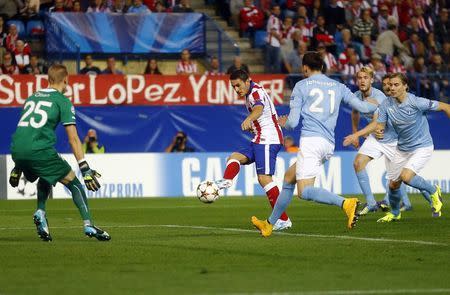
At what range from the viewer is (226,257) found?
1200cm

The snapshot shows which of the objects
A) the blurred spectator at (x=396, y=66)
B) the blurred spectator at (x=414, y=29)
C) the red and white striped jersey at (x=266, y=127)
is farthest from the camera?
the blurred spectator at (x=414, y=29)

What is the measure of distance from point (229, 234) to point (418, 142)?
374cm

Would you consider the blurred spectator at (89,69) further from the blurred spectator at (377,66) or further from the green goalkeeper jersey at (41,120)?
the green goalkeeper jersey at (41,120)

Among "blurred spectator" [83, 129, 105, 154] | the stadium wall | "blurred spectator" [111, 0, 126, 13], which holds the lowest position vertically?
the stadium wall

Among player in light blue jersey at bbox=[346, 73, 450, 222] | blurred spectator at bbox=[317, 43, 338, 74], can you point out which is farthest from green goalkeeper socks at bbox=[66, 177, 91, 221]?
blurred spectator at bbox=[317, 43, 338, 74]

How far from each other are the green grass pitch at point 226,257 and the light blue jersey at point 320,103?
126 centimetres

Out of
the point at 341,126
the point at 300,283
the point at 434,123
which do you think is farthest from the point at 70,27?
the point at 300,283

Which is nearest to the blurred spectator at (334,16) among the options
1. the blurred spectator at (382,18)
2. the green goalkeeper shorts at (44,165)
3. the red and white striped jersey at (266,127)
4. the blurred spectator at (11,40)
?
the blurred spectator at (382,18)

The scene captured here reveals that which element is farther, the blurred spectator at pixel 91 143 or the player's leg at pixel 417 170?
the blurred spectator at pixel 91 143

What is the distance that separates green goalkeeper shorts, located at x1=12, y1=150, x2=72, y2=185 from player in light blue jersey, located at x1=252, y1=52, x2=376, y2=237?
99.4 inches

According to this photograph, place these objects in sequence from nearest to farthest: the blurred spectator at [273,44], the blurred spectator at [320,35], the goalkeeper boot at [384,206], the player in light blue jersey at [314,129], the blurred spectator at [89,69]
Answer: the player in light blue jersey at [314,129] → the goalkeeper boot at [384,206] → the blurred spectator at [89,69] → the blurred spectator at [273,44] → the blurred spectator at [320,35]

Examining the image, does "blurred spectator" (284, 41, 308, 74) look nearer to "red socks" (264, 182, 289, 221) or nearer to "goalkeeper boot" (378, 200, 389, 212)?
"goalkeeper boot" (378, 200, 389, 212)

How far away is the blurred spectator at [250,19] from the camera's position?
33.0 metres

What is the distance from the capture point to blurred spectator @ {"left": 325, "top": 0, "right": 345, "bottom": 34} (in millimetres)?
33938
